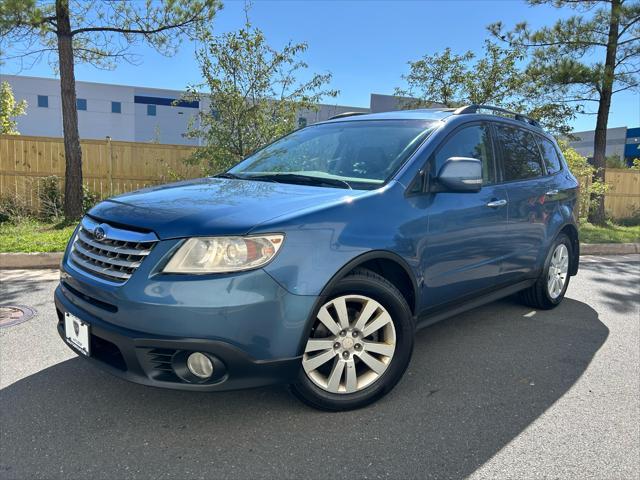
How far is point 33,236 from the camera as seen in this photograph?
7.71m

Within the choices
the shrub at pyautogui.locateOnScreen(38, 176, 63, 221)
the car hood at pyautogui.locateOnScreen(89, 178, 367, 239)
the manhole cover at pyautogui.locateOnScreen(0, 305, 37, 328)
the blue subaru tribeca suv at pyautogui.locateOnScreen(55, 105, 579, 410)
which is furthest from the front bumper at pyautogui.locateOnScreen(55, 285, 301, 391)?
the shrub at pyautogui.locateOnScreen(38, 176, 63, 221)

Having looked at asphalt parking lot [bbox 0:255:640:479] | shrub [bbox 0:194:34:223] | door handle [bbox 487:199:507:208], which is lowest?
asphalt parking lot [bbox 0:255:640:479]

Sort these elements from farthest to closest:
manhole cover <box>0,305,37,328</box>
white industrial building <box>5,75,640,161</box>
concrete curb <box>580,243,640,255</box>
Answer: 1. white industrial building <box>5,75,640,161</box>
2. concrete curb <box>580,243,640,255</box>
3. manhole cover <box>0,305,37,328</box>

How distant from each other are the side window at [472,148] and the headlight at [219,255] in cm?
148

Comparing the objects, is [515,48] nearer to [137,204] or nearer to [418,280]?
[418,280]

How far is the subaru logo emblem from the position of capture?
256 centimetres

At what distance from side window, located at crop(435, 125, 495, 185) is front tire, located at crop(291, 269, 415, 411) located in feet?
3.35

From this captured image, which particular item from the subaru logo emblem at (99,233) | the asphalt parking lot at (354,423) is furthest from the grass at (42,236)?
the subaru logo emblem at (99,233)

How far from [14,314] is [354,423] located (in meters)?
3.36

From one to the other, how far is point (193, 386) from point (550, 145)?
14.0 feet

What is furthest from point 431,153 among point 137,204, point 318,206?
point 137,204

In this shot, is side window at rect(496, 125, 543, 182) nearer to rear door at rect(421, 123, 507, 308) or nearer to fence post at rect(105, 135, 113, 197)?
rear door at rect(421, 123, 507, 308)

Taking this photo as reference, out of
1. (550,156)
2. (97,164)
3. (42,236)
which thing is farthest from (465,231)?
(97,164)

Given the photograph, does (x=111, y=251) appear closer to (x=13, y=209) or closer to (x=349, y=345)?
(x=349, y=345)
